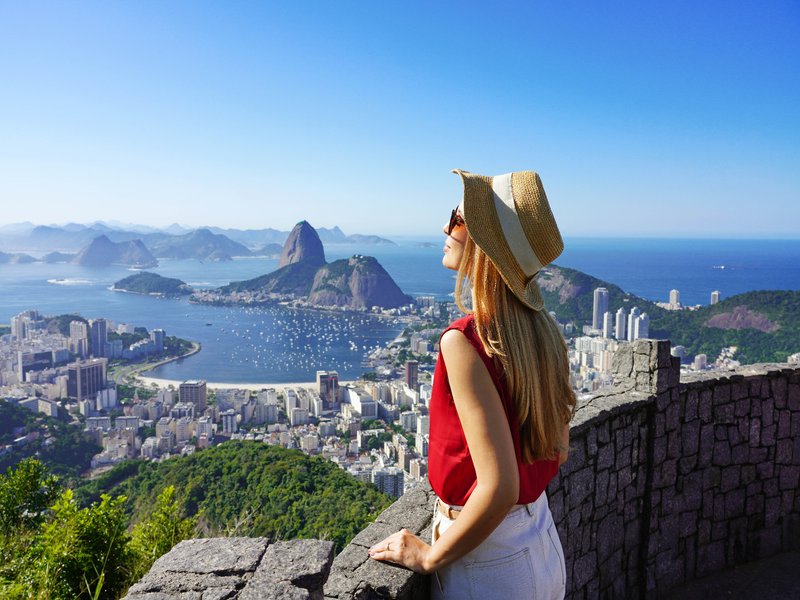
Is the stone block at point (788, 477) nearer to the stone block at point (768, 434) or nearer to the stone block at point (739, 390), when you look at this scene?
the stone block at point (768, 434)

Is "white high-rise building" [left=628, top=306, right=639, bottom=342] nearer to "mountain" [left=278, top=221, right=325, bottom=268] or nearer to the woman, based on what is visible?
the woman

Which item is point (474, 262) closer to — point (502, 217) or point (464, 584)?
point (502, 217)

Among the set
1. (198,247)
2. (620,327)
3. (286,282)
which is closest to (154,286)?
(286,282)

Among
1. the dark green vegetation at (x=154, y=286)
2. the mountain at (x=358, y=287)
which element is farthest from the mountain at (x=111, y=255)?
the mountain at (x=358, y=287)

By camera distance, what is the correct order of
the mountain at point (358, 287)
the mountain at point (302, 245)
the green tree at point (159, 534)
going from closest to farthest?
the green tree at point (159, 534)
the mountain at point (358, 287)
the mountain at point (302, 245)

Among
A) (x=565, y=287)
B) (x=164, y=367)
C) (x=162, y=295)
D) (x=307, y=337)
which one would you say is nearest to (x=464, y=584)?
(x=565, y=287)

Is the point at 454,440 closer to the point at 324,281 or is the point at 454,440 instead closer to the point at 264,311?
the point at 264,311
